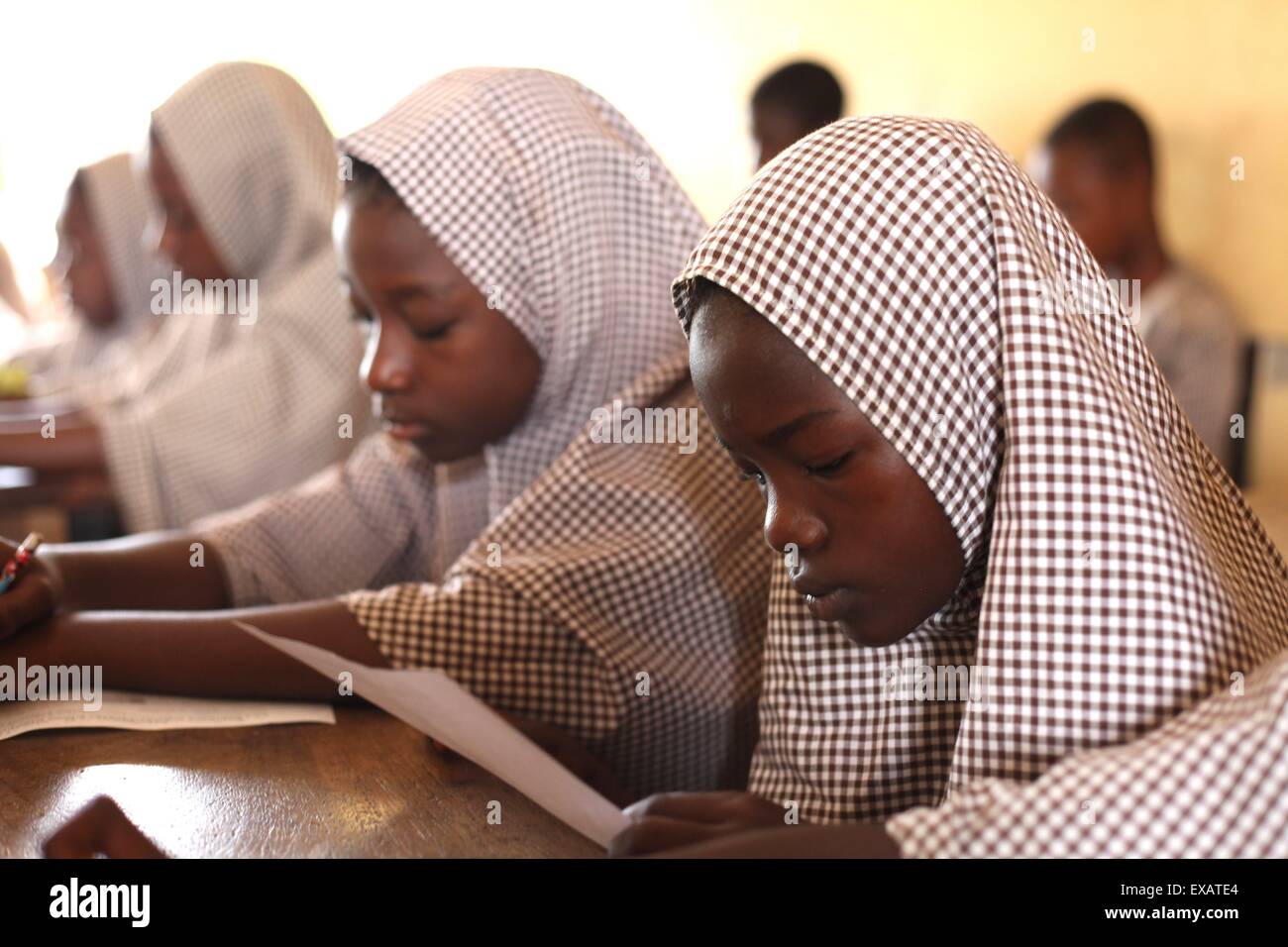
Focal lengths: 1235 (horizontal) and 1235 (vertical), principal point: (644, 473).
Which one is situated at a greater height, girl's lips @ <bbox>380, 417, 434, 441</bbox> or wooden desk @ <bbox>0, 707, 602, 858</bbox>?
girl's lips @ <bbox>380, 417, 434, 441</bbox>

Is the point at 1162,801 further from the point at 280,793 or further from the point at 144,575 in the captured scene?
the point at 144,575

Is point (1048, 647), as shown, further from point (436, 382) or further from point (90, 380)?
point (90, 380)

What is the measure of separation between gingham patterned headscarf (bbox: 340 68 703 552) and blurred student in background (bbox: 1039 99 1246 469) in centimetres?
99

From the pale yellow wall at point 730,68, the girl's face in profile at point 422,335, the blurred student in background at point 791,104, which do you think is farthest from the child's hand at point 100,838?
the blurred student in background at point 791,104

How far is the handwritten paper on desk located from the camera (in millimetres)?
789

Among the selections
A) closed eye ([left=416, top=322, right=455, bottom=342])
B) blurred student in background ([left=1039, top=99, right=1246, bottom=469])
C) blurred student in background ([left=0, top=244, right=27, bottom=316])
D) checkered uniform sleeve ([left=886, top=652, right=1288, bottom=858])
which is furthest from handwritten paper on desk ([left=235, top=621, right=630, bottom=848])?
blurred student in background ([left=0, top=244, right=27, bottom=316])

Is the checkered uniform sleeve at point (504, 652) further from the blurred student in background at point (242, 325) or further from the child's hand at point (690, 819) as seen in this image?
the blurred student in background at point (242, 325)

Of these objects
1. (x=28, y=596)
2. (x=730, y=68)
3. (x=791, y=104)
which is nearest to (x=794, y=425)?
(x=28, y=596)

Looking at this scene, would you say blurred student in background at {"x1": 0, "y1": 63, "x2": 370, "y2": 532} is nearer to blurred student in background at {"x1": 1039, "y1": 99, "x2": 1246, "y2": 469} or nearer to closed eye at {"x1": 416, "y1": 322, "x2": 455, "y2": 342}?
closed eye at {"x1": 416, "y1": 322, "x2": 455, "y2": 342}

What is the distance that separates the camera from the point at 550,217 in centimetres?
124

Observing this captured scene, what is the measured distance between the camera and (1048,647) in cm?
65

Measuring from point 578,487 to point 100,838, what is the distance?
1.71 feet

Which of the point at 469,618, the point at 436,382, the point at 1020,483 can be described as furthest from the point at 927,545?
the point at 436,382

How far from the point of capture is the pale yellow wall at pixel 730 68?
6.07ft
